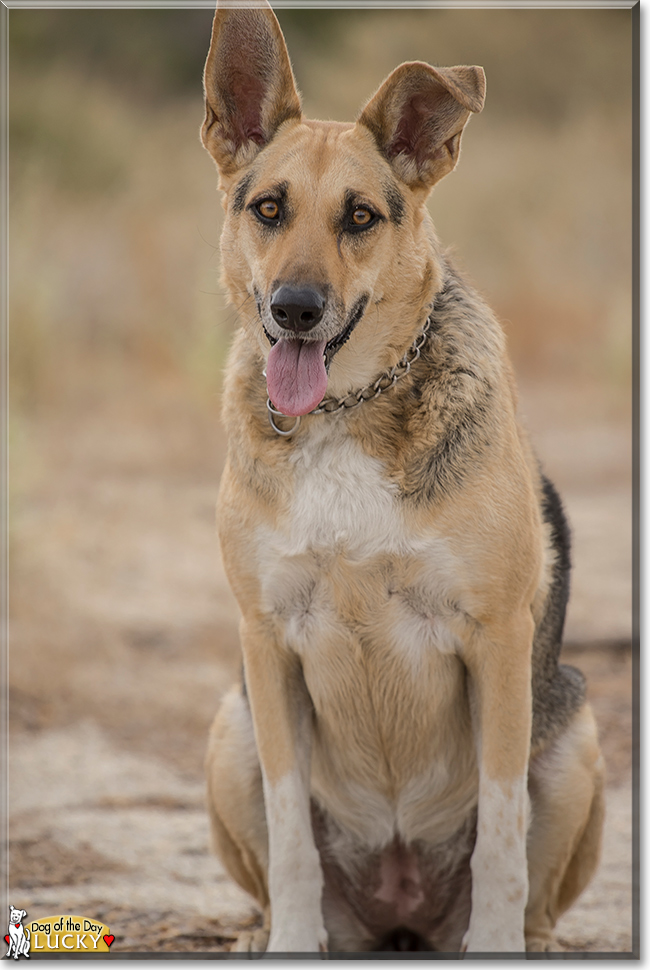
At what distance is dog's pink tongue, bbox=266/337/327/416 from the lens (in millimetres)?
2738

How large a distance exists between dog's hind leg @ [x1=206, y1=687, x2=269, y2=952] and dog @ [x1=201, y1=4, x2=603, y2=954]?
26mm

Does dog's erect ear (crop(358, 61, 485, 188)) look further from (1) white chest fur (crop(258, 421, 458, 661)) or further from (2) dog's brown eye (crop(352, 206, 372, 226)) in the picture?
(1) white chest fur (crop(258, 421, 458, 661))

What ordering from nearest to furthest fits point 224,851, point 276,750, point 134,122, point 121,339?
point 276,750
point 224,851
point 121,339
point 134,122

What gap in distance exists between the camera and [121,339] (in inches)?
462

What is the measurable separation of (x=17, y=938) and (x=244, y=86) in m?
2.81

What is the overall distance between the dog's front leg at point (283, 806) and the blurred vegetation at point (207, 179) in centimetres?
716

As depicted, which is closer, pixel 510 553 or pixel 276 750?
pixel 510 553

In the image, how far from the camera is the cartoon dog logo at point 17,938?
305 cm

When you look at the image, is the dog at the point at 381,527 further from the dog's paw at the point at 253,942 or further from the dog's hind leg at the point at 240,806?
the dog's paw at the point at 253,942

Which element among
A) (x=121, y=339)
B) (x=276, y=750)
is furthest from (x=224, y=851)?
(x=121, y=339)

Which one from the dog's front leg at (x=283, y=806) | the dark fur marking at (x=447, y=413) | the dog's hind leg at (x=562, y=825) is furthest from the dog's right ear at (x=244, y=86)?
the dog's hind leg at (x=562, y=825)

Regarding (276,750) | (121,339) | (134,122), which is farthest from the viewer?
(134,122)

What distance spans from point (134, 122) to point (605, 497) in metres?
11.9

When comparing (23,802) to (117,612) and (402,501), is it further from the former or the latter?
(402,501)
